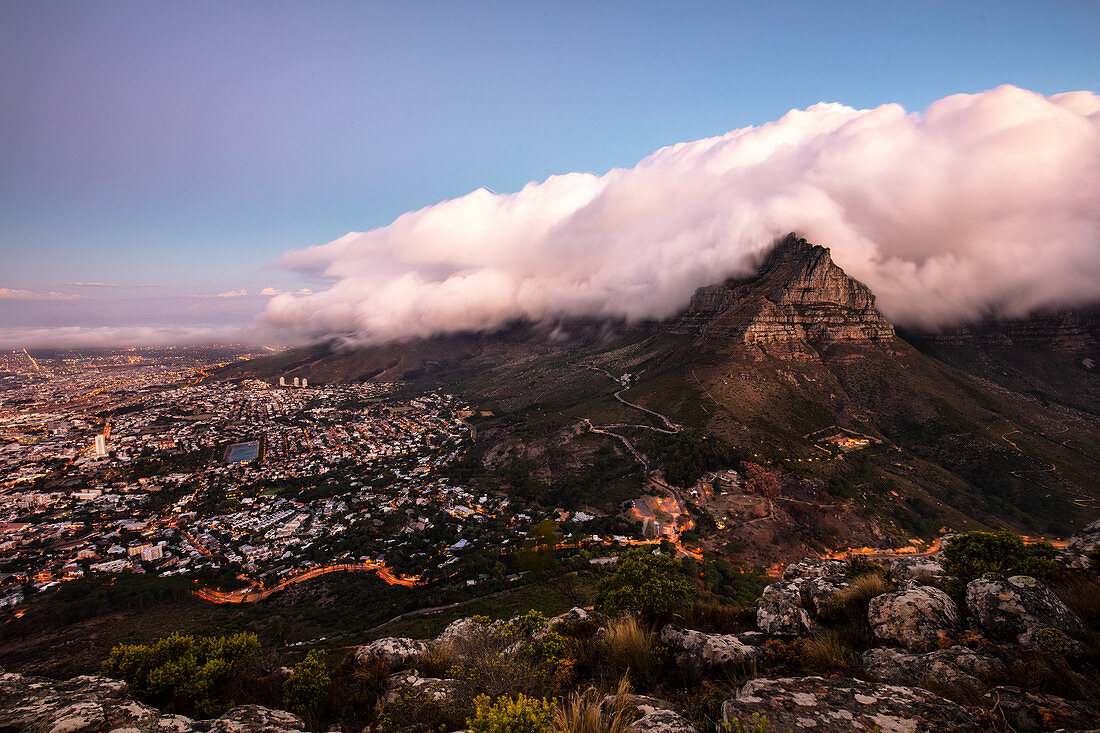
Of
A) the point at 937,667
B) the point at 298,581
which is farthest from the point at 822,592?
the point at 298,581

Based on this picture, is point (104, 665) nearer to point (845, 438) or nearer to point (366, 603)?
point (366, 603)

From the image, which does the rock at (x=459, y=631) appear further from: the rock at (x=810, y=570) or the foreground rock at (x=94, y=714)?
the rock at (x=810, y=570)

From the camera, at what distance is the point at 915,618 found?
8633 millimetres

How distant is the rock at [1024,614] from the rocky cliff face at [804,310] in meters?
96.0

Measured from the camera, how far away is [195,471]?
84562mm

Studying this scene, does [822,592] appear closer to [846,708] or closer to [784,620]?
[784,620]

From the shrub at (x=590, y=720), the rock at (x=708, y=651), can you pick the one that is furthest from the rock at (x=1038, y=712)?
the shrub at (x=590, y=720)

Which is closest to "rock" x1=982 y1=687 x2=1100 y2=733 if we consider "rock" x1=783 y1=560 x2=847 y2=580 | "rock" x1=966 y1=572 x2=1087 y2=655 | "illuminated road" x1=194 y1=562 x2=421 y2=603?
"rock" x1=966 y1=572 x2=1087 y2=655

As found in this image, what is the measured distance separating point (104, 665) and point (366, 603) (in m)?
35.7

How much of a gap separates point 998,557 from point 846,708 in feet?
33.3

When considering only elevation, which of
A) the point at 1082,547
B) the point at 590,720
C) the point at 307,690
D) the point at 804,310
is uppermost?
the point at 804,310

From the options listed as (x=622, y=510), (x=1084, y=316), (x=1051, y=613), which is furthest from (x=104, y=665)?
(x=1084, y=316)

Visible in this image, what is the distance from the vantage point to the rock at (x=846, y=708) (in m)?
4.91

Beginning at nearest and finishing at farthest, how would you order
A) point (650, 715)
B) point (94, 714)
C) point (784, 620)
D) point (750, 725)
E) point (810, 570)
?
point (750, 725) → point (650, 715) → point (94, 714) → point (784, 620) → point (810, 570)
